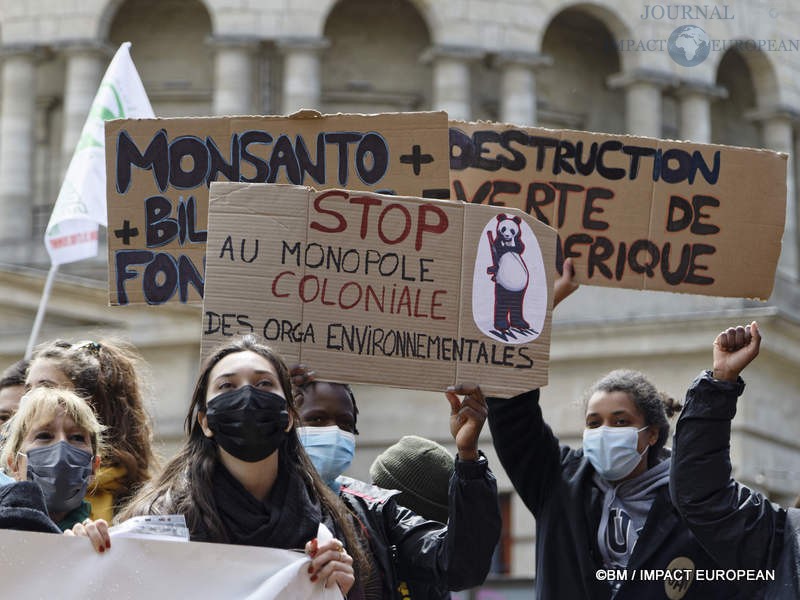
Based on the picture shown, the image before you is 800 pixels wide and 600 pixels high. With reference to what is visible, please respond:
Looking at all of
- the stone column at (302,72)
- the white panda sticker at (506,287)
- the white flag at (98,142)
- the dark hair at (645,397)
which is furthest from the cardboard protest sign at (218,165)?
the stone column at (302,72)

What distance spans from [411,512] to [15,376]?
1.87 meters

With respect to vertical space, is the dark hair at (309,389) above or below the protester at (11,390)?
above

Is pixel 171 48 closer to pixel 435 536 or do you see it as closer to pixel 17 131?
pixel 17 131

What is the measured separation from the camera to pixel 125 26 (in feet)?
129

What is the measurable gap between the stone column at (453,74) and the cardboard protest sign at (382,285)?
3088cm

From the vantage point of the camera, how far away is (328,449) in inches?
267

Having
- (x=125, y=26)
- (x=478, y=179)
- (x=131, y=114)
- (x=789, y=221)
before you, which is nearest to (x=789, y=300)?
(x=789, y=221)

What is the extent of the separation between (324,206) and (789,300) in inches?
1133

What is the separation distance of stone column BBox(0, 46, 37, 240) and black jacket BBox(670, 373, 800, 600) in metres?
32.9

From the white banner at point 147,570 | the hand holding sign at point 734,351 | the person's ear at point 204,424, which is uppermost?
the hand holding sign at point 734,351

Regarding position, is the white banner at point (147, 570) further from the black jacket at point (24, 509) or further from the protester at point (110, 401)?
the protester at point (110, 401)

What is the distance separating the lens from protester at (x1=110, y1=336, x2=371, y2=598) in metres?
5.69

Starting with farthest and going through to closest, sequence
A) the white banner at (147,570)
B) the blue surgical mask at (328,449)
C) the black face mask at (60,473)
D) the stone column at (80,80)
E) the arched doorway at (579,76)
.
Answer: the arched doorway at (579,76)
the stone column at (80,80)
the blue surgical mask at (328,449)
the black face mask at (60,473)
the white banner at (147,570)

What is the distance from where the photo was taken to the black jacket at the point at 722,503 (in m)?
6.28
